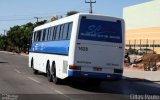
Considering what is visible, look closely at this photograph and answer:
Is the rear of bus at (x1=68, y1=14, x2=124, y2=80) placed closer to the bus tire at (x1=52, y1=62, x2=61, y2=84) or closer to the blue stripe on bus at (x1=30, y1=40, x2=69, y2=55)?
the blue stripe on bus at (x1=30, y1=40, x2=69, y2=55)

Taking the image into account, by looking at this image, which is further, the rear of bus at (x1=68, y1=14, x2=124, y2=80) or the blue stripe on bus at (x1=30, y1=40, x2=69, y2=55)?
the blue stripe on bus at (x1=30, y1=40, x2=69, y2=55)

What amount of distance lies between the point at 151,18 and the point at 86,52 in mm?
95467

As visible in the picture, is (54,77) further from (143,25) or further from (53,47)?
(143,25)

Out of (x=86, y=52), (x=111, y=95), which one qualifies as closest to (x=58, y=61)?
(x=86, y=52)

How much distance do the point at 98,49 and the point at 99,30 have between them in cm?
86

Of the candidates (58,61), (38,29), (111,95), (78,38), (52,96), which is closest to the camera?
(52,96)

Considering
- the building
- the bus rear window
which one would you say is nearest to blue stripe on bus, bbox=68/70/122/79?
the bus rear window

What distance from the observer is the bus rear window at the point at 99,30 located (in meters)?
20.0

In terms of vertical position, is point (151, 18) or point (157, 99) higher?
point (151, 18)

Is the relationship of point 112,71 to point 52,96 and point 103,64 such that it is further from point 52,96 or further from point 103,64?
point 52,96

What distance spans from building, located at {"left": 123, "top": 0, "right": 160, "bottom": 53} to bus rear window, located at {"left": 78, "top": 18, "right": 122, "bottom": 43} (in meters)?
77.2

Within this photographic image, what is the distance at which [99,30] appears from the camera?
2016cm

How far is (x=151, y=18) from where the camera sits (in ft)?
372

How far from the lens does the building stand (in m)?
106
